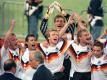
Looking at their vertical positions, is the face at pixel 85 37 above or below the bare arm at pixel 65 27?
below

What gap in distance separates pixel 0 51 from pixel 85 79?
74.3 inches

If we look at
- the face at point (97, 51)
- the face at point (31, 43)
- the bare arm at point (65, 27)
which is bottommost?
the face at point (97, 51)

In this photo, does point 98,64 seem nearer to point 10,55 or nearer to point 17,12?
point 10,55

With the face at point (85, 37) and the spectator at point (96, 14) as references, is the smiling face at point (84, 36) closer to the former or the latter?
the face at point (85, 37)

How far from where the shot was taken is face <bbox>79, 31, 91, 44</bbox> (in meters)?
13.3

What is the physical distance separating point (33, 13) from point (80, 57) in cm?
354

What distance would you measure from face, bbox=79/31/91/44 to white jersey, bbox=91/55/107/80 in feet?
1.19

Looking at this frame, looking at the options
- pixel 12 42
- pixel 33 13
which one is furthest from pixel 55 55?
pixel 33 13

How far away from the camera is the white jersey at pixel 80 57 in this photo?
1354cm

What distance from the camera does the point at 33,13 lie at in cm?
1681

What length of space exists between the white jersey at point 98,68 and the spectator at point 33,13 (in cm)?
357

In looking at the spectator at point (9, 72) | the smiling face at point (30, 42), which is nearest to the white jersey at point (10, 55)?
the smiling face at point (30, 42)

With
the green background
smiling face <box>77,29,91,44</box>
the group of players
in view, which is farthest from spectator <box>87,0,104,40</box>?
smiling face <box>77,29,91,44</box>

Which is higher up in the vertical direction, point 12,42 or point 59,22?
point 59,22
